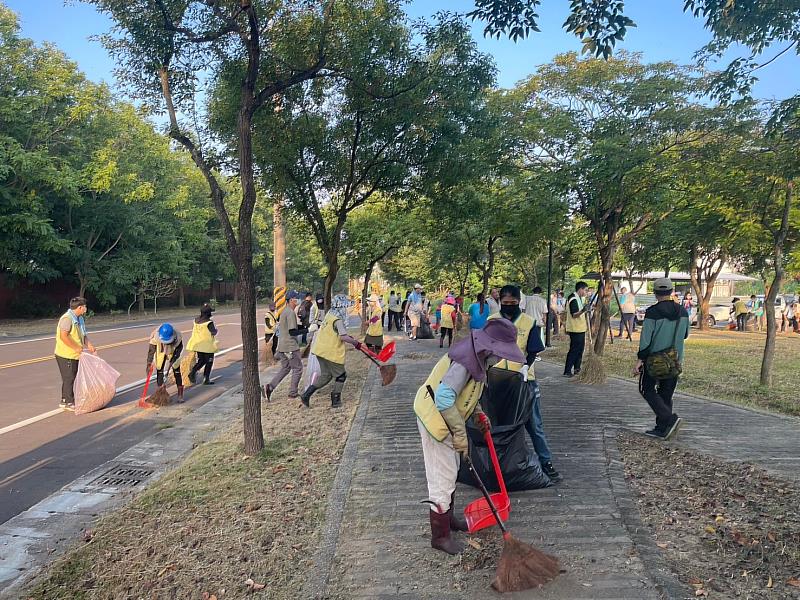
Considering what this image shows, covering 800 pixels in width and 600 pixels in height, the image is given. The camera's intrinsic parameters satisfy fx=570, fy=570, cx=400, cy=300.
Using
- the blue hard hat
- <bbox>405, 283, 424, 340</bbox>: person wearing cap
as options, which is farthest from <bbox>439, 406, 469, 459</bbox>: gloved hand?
<bbox>405, 283, 424, 340</bbox>: person wearing cap

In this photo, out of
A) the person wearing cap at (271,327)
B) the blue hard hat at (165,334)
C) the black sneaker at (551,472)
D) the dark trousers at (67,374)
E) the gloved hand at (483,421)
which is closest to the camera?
the gloved hand at (483,421)

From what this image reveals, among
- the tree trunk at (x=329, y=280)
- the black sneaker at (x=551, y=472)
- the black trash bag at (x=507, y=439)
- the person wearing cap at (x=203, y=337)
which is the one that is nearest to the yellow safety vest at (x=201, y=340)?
the person wearing cap at (x=203, y=337)

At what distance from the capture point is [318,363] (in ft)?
28.1

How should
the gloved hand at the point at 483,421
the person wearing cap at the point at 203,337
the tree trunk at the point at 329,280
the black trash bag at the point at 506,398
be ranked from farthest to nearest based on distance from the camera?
1. the tree trunk at the point at 329,280
2. the person wearing cap at the point at 203,337
3. the black trash bag at the point at 506,398
4. the gloved hand at the point at 483,421

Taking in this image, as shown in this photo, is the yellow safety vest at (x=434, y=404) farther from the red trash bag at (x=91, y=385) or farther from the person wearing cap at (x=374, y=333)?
the person wearing cap at (x=374, y=333)

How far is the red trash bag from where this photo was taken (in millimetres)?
8117

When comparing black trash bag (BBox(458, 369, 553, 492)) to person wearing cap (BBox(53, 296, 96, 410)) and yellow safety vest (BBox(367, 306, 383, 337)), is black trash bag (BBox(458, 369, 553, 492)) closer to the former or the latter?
person wearing cap (BBox(53, 296, 96, 410))

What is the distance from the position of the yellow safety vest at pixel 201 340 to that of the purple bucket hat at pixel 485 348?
729 centimetres

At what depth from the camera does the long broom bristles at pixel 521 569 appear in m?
3.32

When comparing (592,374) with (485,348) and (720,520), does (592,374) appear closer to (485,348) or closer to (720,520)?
(720,520)

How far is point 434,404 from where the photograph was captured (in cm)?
372

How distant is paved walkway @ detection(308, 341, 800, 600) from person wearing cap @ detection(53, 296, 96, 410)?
14.0 feet

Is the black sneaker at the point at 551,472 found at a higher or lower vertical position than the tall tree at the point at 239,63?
lower

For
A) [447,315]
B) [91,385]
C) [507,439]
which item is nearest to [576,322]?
[447,315]
